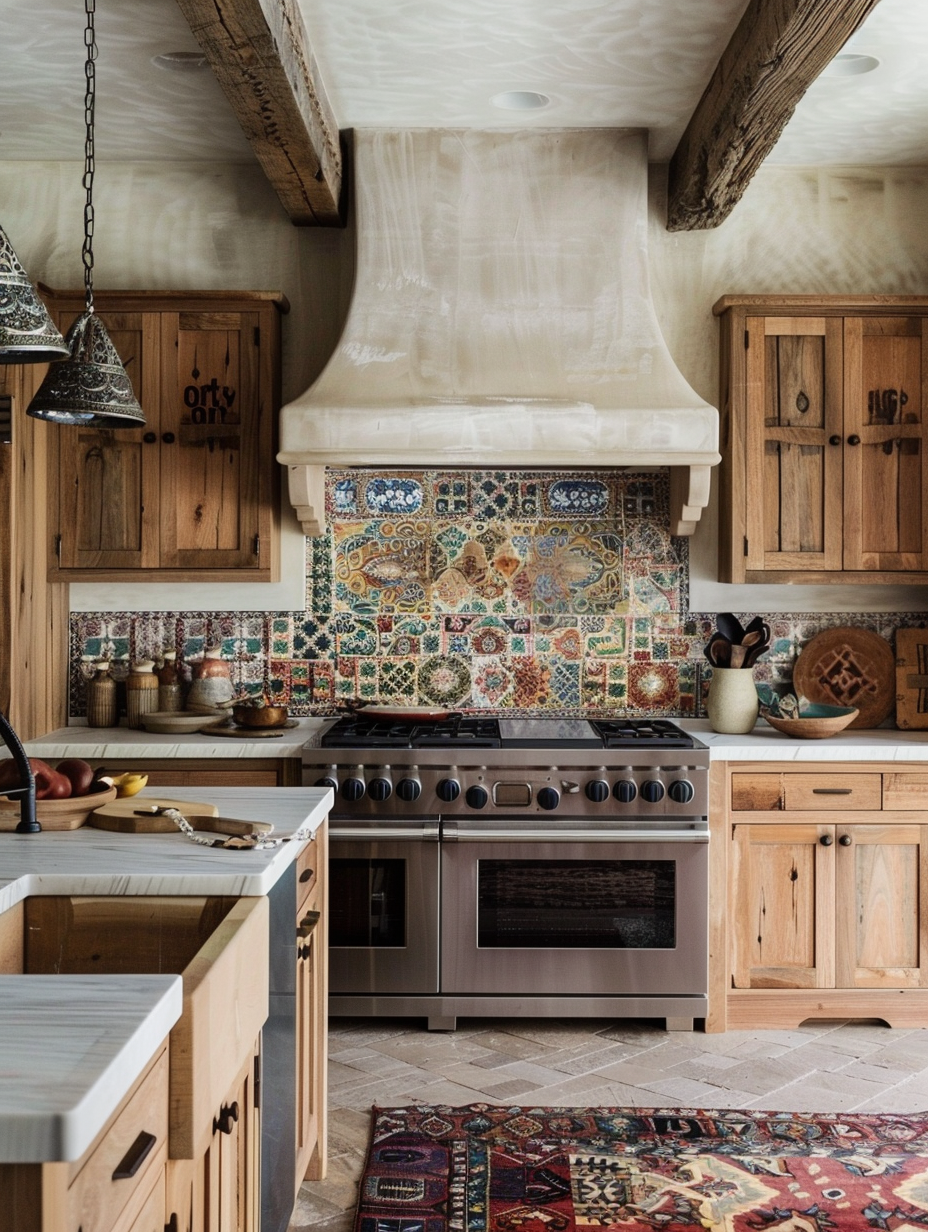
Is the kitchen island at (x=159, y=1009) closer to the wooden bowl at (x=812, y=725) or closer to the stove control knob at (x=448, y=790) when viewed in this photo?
the stove control knob at (x=448, y=790)

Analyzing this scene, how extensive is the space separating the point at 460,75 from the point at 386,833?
2472 mm

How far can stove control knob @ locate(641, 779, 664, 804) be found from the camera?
383 cm

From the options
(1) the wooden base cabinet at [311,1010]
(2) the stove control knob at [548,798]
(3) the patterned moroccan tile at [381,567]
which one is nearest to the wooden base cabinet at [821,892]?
(2) the stove control knob at [548,798]

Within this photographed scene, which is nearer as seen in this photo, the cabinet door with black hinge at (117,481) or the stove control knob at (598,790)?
the stove control knob at (598,790)

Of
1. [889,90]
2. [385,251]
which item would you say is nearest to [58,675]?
[385,251]

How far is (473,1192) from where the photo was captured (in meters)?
2.79

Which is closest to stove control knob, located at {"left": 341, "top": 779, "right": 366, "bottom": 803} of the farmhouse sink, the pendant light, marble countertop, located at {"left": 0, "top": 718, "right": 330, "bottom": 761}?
marble countertop, located at {"left": 0, "top": 718, "right": 330, "bottom": 761}

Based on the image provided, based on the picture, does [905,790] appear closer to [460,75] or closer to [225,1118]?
[460,75]

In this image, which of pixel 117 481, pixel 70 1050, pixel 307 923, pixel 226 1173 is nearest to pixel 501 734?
pixel 307 923

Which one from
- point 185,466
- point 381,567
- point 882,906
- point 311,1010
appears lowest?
point 882,906

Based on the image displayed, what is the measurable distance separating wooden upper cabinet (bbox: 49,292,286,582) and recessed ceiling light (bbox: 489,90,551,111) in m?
1.07

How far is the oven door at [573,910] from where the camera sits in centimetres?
385

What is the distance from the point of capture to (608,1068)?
3.56 meters

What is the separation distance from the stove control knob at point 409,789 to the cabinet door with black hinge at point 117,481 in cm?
128
